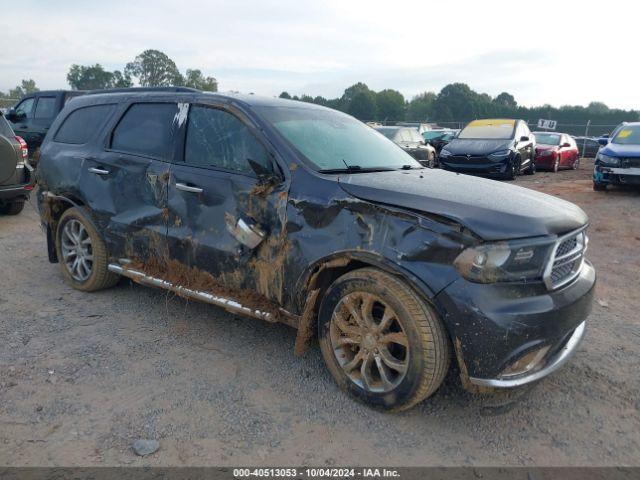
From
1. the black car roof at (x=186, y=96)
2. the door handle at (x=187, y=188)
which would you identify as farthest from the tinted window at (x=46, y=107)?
the door handle at (x=187, y=188)

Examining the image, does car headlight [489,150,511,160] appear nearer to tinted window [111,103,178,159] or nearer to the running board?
tinted window [111,103,178,159]

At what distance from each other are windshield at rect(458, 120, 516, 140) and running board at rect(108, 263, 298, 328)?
11.4 metres

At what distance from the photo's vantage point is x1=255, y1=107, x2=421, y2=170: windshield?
3395 mm

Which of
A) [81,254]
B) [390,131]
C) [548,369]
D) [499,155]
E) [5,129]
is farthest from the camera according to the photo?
[390,131]

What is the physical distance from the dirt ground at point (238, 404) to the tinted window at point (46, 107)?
8.25 m

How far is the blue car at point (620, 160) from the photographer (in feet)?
33.8

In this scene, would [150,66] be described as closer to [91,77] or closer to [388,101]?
[91,77]

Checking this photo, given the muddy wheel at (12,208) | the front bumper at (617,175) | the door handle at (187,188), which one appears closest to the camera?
the door handle at (187,188)

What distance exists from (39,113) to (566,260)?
1191cm

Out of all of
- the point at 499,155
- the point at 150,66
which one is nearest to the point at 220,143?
the point at 499,155

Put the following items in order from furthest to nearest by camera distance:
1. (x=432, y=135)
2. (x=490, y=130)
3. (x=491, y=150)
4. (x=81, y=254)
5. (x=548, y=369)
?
1. (x=432, y=135)
2. (x=490, y=130)
3. (x=491, y=150)
4. (x=81, y=254)
5. (x=548, y=369)

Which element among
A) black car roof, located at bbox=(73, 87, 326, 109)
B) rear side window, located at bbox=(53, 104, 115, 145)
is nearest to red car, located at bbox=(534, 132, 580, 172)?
black car roof, located at bbox=(73, 87, 326, 109)

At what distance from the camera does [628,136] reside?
434 inches

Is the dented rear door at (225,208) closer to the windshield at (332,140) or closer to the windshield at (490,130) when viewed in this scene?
the windshield at (332,140)
